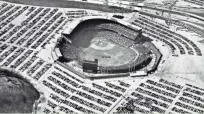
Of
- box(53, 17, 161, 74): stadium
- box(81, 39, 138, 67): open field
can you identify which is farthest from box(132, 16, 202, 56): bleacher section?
box(81, 39, 138, 67): open field

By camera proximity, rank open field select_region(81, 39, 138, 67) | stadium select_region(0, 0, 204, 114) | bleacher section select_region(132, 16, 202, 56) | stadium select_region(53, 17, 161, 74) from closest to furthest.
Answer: stadium select_region(0, 0, 204, 114)
stadium select_region(53, 17, 161, 74)
open field select_region(81, 39, 138, 67)
bleacher section select_region(132, 16, 202, 56)

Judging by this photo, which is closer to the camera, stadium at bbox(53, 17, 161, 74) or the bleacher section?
stadium at bbox(53, 17, 161, 74)

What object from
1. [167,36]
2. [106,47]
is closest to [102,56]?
[106,47]

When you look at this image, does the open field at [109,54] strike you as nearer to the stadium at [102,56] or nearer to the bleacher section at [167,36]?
the stadium at [102,56]

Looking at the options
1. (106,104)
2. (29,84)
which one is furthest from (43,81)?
(106,104)

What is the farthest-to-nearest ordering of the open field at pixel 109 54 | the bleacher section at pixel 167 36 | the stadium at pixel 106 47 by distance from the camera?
the bleacher section at pixel 167 36 → the open field at pixel 109 54 → the stadium at pixel 106 47

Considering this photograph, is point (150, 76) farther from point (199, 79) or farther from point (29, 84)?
point (29, 84)

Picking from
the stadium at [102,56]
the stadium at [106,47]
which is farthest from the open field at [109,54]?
the stadium at [102,56]

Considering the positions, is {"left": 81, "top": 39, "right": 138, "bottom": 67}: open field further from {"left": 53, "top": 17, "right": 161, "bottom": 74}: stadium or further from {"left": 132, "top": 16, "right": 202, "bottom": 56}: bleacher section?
{"left": 132, "top": 16, "right": 202, "bottom": 56}: bleacher section
